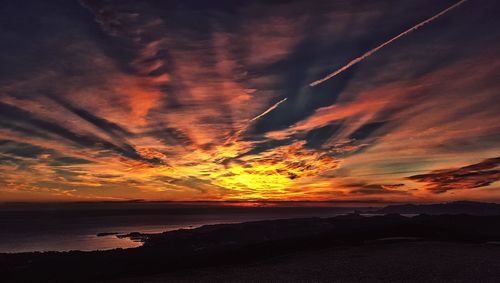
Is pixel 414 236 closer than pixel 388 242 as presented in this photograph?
No

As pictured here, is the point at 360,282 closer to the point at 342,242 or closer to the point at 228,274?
the point at 228,274

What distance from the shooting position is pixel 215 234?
211 feet

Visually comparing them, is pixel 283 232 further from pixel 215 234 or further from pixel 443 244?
pixel 443 244

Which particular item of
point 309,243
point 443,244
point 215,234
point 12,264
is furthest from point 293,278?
point 215,234

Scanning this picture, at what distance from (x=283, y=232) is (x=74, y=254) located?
38.7m

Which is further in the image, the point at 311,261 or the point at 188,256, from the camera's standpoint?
the point at 188,256

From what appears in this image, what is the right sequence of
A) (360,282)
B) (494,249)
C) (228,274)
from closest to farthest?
(360,282)
(228,274)
(494,249)

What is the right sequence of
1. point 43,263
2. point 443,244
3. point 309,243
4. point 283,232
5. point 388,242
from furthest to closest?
point 283,232 → point 43,263 → point 309,243 → point 388,242 → point 443,244

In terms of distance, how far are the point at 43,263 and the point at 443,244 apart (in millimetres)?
44473

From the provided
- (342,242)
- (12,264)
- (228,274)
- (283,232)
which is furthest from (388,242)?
(12,264)

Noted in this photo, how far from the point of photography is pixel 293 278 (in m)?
22.0

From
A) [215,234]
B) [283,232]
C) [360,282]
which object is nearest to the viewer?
[360,282]

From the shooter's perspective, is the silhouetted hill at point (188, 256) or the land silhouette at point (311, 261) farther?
the silhouetted hill at point (188, 256)

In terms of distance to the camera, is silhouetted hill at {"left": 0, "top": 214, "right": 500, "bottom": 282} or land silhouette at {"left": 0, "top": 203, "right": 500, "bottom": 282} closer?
land silhouette at {"left": 0, "top": 203, "right": 500, "bottom": 282}
